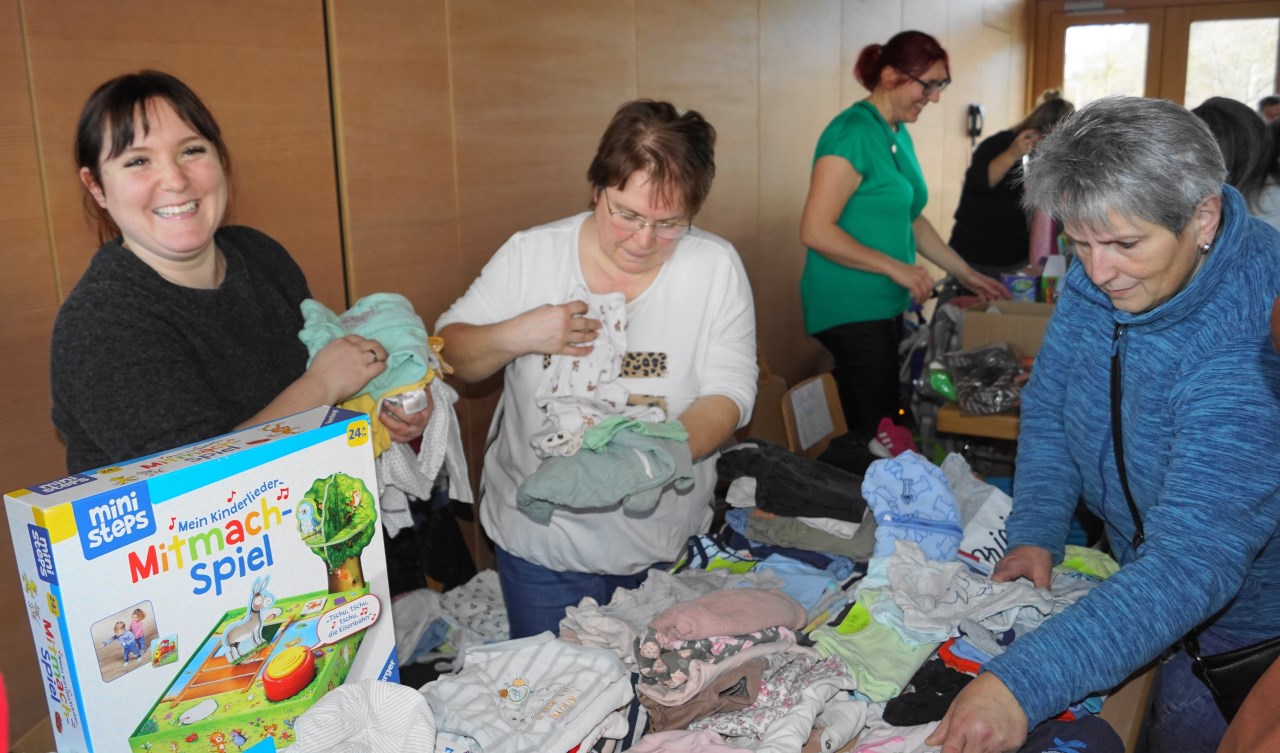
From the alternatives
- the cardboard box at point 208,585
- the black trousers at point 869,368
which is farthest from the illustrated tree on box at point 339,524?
the black trousers at point 869,368

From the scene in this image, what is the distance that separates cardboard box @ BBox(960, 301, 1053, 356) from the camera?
3.43m

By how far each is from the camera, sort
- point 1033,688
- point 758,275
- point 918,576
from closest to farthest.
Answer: point 1033,688 → point 918,576 → point 758,275

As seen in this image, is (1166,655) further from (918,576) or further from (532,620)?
(532,620)

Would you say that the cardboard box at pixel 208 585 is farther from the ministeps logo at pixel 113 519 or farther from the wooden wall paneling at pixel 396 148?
the wooden wall paneling at pixel 396 148

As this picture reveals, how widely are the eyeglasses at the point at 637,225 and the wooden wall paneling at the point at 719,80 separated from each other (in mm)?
1823

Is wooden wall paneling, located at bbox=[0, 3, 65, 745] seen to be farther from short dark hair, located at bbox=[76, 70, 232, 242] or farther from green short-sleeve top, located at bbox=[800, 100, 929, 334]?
green short-sleeve top, located at bbox=[800, 100, 929, 334]

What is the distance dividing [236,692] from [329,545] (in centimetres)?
19

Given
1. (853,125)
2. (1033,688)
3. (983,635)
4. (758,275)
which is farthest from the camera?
(758,275)

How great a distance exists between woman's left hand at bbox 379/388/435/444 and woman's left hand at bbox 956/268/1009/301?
9.11 ft

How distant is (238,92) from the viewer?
7.45 ft

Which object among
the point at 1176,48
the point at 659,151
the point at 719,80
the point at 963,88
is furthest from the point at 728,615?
the point at 1176,48

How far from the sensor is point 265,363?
1.70 metres

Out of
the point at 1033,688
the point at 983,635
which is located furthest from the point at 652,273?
the point at 1033,688

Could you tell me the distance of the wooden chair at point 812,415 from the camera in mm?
3459
